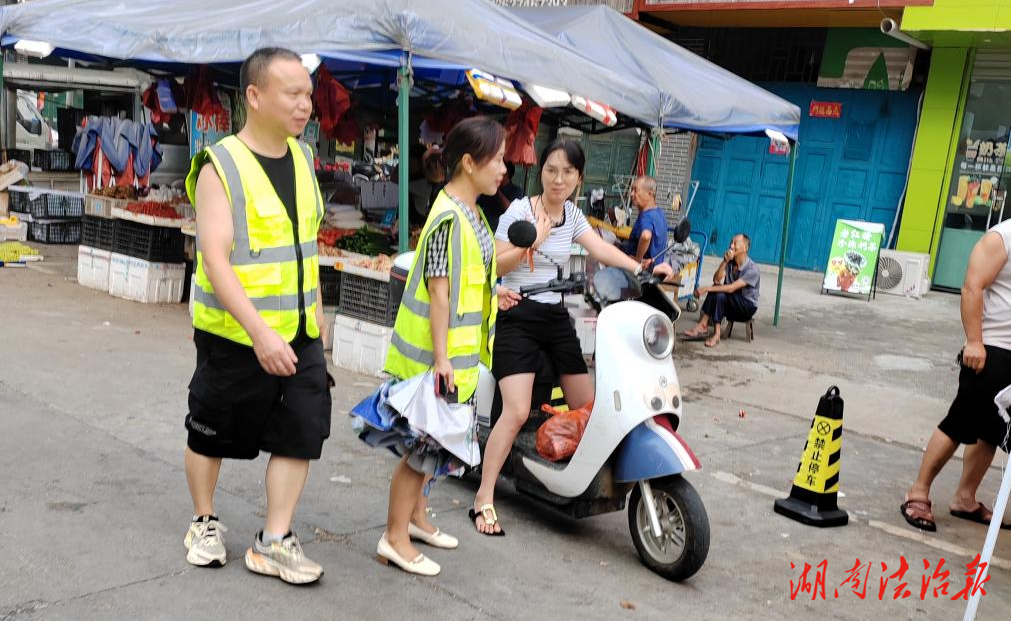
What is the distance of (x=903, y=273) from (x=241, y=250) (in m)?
13.0

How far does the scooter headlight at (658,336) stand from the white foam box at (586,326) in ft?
12.6

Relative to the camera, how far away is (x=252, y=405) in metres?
3.40

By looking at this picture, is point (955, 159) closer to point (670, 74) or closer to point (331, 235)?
point (670, 74)

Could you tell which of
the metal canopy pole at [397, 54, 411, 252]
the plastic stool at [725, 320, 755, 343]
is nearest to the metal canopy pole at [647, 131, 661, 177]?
the plastic stool at [725, 320, 755, 343]

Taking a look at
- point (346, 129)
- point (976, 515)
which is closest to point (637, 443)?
point (976, 515)

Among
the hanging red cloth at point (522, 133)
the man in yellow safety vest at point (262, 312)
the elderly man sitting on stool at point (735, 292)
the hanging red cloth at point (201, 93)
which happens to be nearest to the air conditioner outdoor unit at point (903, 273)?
the elderly man sitting on stool at point (735, 292)

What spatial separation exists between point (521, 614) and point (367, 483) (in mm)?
1560

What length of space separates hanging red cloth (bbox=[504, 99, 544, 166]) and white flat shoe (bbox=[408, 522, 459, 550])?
4927 mm

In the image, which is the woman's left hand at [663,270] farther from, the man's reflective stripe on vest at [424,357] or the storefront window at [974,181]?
the storefront window at [974,181]

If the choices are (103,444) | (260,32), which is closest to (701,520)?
(103,444)

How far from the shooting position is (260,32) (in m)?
7.26

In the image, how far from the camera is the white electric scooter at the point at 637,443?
3.93 m

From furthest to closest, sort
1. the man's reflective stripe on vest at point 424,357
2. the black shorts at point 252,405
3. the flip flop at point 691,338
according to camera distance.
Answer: the flip flop at point 691,338
the man's reflective stripe on vest at point 424,357
the black shorts at point 252,405

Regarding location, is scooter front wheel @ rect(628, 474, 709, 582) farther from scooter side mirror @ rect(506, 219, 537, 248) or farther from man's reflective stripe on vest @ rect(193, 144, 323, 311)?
man's reflective stripe on vest @ rect(193, 144, 323, 311)
